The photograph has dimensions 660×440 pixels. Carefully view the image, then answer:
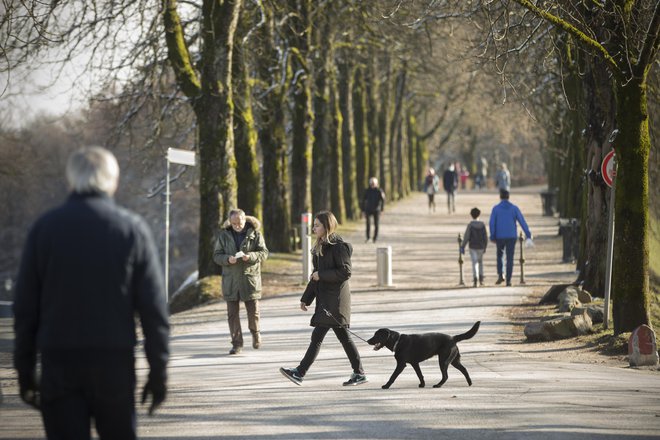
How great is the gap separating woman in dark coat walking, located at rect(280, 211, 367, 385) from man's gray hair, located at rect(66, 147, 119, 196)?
6.09m

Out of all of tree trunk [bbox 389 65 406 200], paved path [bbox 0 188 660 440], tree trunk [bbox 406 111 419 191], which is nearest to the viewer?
paved path [bbox 0 188 660 440]

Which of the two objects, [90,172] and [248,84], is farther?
[248,84]

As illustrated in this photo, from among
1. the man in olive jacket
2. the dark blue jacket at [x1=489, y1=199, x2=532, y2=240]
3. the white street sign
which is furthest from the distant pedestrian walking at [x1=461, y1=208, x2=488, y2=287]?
the man in olive jacket

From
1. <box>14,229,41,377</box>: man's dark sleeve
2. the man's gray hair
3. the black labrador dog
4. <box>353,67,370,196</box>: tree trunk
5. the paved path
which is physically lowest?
the paved path

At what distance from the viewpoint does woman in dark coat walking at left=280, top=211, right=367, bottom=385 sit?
1176 centimetres

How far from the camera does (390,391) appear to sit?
11.5m

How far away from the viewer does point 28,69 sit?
74.1 feet

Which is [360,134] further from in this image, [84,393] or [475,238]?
[84,393]

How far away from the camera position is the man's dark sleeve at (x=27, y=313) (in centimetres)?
570

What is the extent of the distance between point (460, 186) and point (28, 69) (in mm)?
76889

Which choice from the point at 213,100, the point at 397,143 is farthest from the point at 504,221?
the point at 397,143

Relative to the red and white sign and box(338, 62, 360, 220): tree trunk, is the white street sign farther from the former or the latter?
box(338, 62, 360, 220): tree trunk

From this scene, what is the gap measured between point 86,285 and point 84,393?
48 centimetres

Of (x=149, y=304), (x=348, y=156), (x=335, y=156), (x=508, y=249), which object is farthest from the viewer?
(x=348, y=156)
